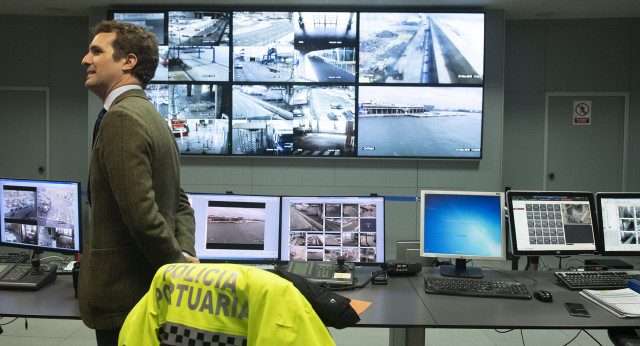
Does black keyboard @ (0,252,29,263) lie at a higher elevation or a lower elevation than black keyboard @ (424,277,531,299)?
higher

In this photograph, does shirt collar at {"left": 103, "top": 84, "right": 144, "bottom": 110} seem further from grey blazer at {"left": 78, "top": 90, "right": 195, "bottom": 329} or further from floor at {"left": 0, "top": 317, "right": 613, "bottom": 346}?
floor at {"left": 0, "top": 317, "right": 613, "bottom": 346}

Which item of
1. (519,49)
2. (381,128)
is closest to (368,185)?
(381,128)

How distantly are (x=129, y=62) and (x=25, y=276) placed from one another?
1313 millimetres

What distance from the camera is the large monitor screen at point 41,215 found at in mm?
2531

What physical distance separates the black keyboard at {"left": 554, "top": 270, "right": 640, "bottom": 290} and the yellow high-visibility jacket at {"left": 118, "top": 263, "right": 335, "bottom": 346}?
1.77 m

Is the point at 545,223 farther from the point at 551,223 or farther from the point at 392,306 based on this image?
the point at 392,306

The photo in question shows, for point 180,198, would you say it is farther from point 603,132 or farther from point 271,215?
point 603,132

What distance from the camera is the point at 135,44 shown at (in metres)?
1.53

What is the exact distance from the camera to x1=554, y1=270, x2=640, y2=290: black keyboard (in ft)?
7.68

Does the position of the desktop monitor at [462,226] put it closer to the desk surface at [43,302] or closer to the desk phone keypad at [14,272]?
the desk surface at [43,302]

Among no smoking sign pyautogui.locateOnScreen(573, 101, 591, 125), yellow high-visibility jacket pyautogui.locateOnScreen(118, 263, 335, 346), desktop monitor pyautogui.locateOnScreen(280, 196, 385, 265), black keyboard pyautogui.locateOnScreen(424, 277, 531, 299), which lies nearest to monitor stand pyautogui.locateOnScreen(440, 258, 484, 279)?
black keyboard pyautogui.locateOnScreen(424, 277, 531, 299)

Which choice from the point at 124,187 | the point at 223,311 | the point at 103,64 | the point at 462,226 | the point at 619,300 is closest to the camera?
the point at 223,311

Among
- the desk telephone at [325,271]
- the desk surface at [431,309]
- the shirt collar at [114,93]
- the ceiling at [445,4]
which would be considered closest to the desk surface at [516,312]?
the desk surface at [431,309]

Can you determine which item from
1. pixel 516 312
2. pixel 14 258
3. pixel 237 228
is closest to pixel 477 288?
pixel 516 312
